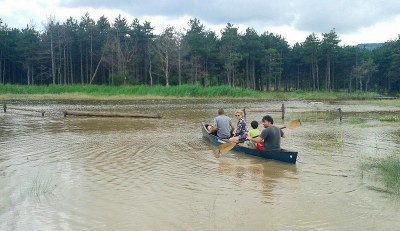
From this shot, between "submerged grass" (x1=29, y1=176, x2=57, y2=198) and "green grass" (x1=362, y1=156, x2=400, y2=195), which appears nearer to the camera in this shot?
"submerged grass" (x1=29, y1=176, x2=57, y2=198)

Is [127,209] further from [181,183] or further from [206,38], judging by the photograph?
[206,38]

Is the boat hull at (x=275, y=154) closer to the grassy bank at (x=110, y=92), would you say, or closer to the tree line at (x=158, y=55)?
the grassy bank at (x=110, y=92)

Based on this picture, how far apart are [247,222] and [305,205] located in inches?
63.6

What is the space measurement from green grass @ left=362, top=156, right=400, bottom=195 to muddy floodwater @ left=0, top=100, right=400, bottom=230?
0.21 metres

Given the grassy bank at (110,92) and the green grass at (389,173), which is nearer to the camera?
the green grass at (389,173)

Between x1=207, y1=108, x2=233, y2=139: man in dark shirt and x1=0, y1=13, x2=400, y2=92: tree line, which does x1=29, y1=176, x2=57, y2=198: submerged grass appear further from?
x1=0, y1=13, x2=400, y2=92: tree line

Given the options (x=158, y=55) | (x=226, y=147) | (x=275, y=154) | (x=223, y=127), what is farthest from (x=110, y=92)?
(x=275, y=154)

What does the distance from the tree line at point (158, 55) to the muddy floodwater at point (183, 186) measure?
46.3 metres

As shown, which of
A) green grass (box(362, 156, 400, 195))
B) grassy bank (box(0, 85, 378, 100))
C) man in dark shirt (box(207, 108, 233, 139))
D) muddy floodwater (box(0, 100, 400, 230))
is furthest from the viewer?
grassy bank (box(0, 85, 378, 100))

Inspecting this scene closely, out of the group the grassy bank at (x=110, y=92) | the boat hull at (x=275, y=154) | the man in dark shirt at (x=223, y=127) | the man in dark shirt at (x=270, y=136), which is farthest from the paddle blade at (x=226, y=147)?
the grassy bank at (x=110, y=92)

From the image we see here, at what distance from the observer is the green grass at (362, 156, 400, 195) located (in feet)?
30.7

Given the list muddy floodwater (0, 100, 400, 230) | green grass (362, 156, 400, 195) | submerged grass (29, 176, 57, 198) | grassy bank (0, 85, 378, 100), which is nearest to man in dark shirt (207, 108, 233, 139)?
muddy floodwater (0, 100, 400, 230)

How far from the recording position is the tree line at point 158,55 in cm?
6519

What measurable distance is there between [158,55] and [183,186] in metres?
56.5
